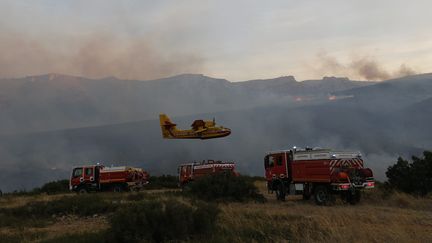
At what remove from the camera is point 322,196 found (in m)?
25.5

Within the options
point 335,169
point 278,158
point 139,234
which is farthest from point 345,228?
point 278,158

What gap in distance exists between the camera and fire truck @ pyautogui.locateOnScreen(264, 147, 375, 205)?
81.5 feet

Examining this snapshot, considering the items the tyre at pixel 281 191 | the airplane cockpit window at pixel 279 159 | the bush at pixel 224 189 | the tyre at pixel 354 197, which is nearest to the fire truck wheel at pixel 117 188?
the bush at pixel 224 189

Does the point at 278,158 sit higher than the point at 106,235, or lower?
higher

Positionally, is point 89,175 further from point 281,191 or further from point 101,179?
point 281,191

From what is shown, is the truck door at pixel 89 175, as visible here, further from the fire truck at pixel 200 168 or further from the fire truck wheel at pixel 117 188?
the fire truck at pixel 200 168

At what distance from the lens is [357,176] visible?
82.1 feet

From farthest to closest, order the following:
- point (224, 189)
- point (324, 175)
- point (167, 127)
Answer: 1. point (167, 127)
2. point (224, 189)
3. point (324, 175)

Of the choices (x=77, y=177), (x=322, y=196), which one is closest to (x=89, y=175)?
(x=77, y=177)

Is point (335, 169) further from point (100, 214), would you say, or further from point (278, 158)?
point (100, 214)

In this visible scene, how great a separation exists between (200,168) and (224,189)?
13.1 m

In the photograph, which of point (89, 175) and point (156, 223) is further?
point (89, 175)

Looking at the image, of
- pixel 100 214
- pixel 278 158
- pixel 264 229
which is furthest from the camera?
pixel 278 158

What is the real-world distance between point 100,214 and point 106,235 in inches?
431
